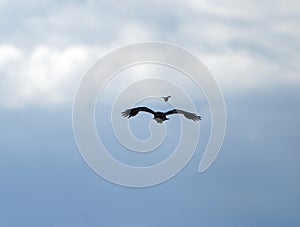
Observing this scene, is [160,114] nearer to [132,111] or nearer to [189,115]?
[189,115]

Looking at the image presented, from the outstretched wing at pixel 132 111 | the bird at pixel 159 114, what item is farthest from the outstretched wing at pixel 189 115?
the outstretched wing at pixel 132 111

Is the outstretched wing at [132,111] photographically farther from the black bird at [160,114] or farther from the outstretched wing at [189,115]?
the outstretched wing at [189,115]

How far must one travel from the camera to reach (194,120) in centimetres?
5584

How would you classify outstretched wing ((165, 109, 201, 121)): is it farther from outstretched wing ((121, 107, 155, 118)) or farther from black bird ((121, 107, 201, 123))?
outstretched wing ((121, 107, 155, 118))

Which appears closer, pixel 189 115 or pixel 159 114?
pixel 189 115

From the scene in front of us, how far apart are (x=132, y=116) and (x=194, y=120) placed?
5.29 metres

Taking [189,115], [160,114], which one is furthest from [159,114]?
[189,115]

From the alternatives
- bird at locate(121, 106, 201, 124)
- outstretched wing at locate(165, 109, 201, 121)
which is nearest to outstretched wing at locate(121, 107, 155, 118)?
bird at locate(121, 106, 201, 124)

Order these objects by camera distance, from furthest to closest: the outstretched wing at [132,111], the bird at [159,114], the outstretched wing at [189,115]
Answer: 1. the outstretched wing at [189,115]
2. the bird at [159,114]
3. the outstretched wing at [132,111]

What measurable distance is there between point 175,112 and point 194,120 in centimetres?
173

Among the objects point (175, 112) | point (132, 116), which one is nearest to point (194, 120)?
point (175, 112)

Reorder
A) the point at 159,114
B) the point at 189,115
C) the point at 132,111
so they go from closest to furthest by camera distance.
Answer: the point at 132,111 < the point at 189,115 < the point at 159,114

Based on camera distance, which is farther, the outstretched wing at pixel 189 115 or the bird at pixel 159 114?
the outstretched wing at pixel 189 115

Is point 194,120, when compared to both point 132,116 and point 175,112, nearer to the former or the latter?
point 175,112
